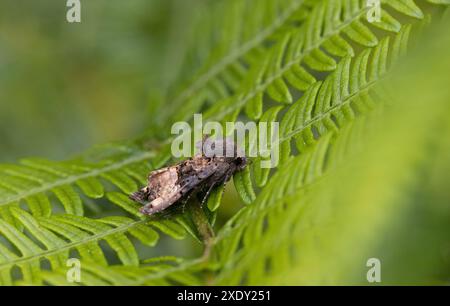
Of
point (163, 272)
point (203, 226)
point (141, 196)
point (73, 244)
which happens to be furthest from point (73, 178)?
point (163, 272)

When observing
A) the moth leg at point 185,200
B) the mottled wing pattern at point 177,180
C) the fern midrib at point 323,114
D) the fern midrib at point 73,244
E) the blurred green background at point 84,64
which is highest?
the blurred green background at point 84,64

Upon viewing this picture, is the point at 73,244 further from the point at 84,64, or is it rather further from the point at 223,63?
the point at 84,64

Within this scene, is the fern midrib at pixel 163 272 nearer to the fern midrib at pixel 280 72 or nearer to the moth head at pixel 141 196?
the moth head at pixel 141 196

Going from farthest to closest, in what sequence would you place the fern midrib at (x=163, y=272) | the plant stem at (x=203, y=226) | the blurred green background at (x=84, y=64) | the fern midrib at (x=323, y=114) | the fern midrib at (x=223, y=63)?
the blurred green background at (x=84, y=64), the fern midrib at (x=223, y=63), the fern midrib at (x=323, y=114), the plant stem at (x=203, y=226), the fern midrib at (x=163, y=272)

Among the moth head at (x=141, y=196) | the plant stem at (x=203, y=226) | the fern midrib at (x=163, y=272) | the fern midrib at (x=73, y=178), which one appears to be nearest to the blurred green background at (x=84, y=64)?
the fern midrib at (x=73, y=178)

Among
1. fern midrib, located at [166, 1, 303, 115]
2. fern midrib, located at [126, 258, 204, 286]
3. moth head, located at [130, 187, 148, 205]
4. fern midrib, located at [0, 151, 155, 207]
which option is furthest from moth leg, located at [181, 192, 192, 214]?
fern midrib, located at [166, 1, 303, 115]
